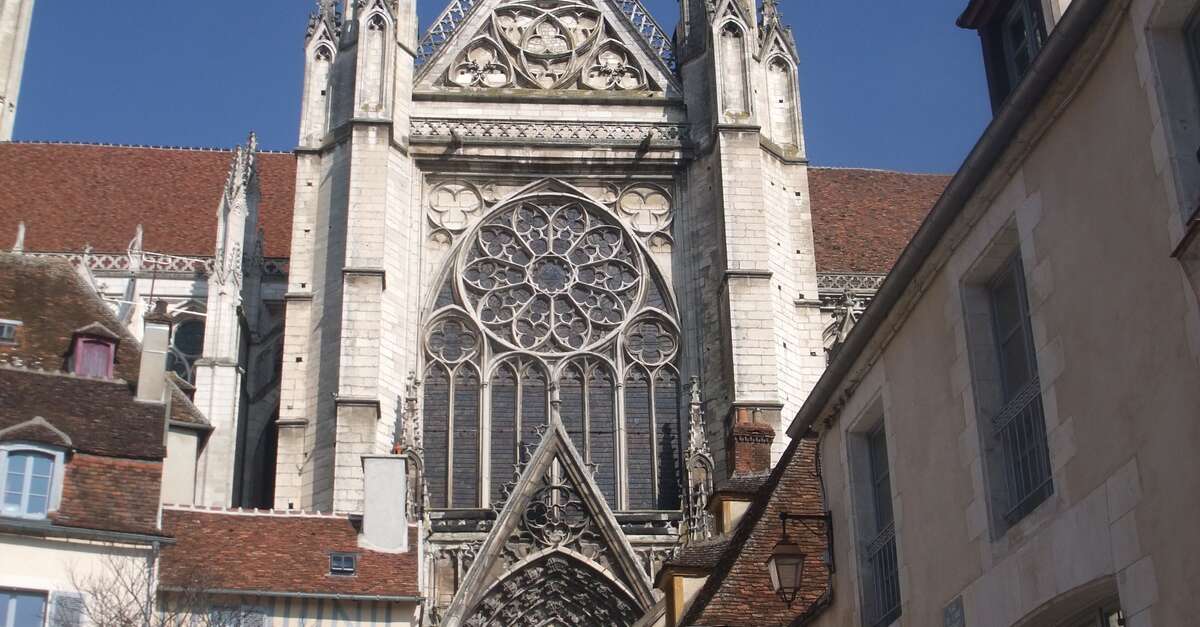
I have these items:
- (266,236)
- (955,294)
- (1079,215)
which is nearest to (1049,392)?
(1079,215)

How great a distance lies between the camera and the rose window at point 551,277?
22656 millimetres

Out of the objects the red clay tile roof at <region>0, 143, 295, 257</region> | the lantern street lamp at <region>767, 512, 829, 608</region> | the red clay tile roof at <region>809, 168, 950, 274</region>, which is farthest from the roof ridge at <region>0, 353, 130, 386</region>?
the red clay tile roof at <region>809, 168, 950, 274</region>

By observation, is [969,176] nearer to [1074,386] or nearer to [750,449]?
→ [1074,386]

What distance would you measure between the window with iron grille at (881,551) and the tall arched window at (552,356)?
35.3ft

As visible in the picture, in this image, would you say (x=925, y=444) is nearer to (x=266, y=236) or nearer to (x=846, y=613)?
(x=846, y=613)

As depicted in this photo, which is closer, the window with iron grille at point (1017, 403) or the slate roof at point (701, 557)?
the window with iron grille at point (1017, 403)

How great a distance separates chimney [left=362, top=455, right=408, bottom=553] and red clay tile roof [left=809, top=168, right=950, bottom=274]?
384 inches

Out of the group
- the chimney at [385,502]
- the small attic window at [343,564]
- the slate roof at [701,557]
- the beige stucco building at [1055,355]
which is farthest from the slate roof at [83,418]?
the beige stucco building at [1055,355]

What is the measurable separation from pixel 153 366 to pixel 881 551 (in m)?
9.91

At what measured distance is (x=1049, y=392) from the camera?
7410 mm

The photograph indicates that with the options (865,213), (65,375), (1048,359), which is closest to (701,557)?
(1048,359)

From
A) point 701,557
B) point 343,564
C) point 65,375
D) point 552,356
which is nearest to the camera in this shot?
point 701,557

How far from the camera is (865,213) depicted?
29.9 meters

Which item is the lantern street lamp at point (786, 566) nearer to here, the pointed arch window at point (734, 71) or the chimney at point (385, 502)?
the chimney at point (385, 502)
